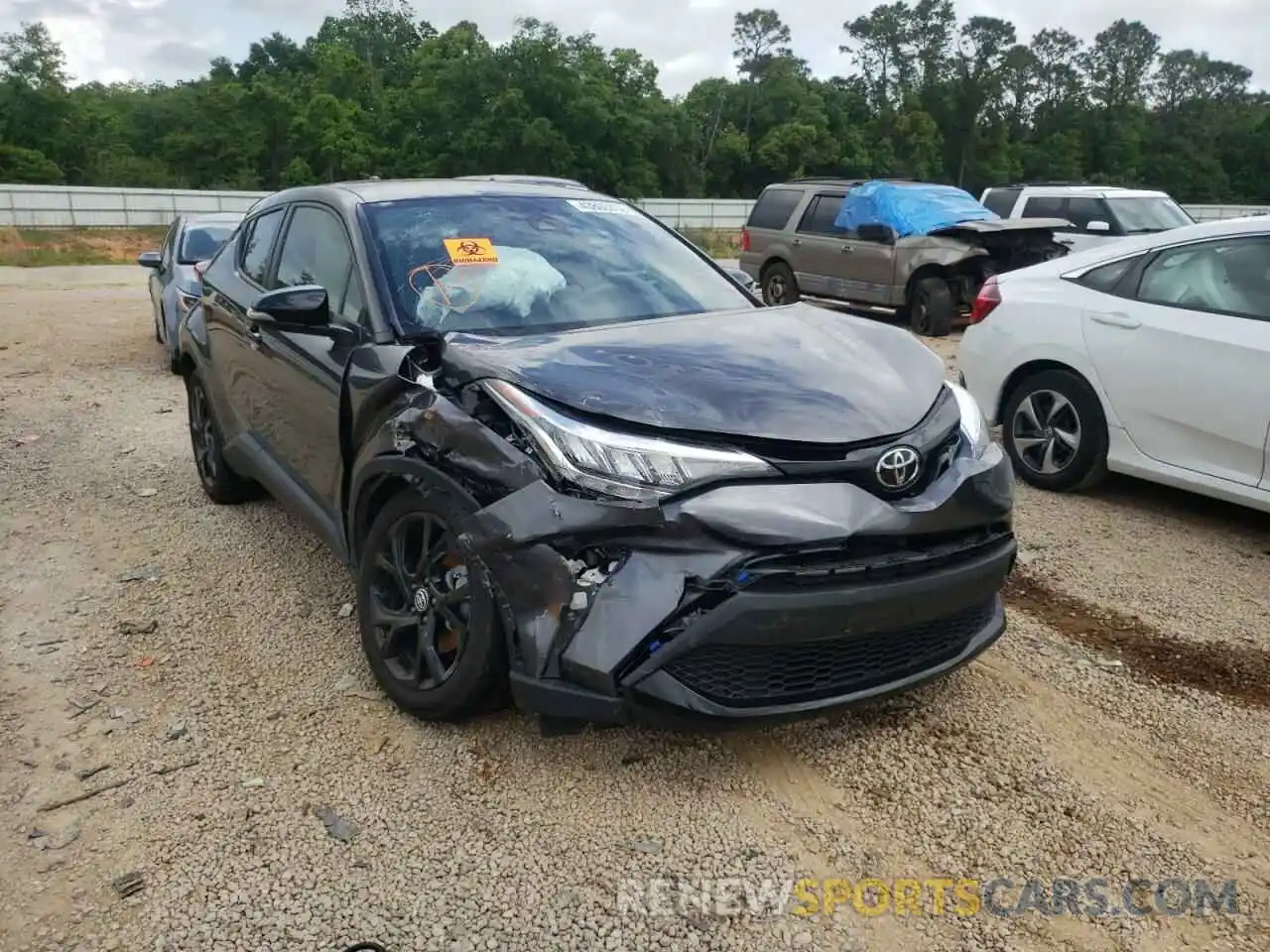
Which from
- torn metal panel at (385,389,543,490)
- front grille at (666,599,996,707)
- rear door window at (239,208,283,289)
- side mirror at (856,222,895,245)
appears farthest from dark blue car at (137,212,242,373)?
front grille at (666,599,996,707)

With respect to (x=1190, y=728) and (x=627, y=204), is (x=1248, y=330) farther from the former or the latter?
(x=627, y=204)

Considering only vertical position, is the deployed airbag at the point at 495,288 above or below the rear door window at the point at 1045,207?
below

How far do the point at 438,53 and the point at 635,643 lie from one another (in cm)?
5480

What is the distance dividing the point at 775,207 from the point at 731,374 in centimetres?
1192

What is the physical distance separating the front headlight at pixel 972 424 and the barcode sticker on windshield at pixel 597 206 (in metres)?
1.76

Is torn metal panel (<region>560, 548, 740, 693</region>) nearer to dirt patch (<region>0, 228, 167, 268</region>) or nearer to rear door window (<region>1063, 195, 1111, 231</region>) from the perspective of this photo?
rear door window (<region>1063, 195, 1111, 231</region>)

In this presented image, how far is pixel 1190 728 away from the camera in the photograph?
3334 millimetres

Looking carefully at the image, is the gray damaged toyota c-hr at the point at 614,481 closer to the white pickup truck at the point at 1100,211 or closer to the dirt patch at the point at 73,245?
the white pickup truck at the point at 1100,211

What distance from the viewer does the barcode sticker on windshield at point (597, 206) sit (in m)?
4.38

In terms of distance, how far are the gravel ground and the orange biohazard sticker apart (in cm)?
151

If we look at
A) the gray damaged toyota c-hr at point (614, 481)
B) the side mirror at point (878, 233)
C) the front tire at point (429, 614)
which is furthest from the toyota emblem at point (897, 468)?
the side mirror at point (878, 233)

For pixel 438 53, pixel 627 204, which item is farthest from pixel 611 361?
pixel 438 53

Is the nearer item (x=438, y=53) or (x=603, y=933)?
(x=603, y=933)

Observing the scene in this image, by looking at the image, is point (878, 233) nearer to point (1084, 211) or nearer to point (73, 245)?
point (1084, 211)
